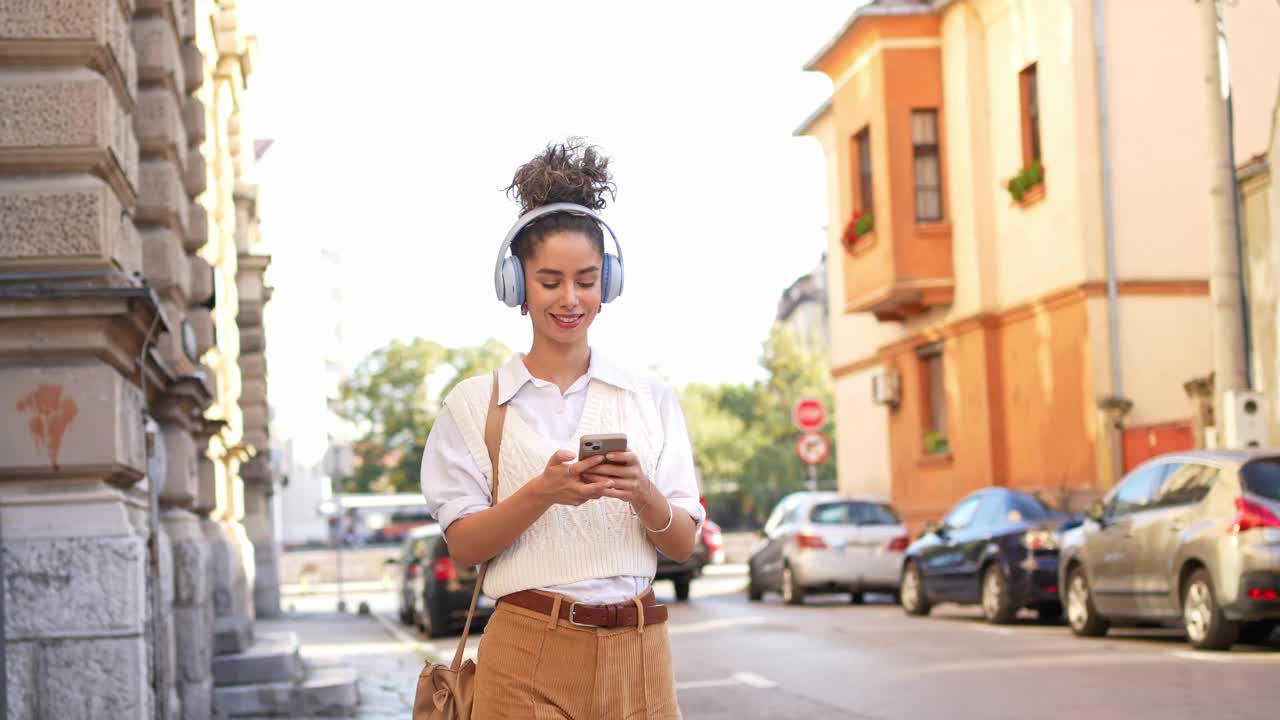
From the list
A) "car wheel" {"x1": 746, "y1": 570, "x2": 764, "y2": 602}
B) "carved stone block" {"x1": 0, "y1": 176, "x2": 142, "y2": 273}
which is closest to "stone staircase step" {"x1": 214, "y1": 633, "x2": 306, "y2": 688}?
"carved stone block" {"x1": 0, "y1": 176, "x2": 142, "y2": 273}

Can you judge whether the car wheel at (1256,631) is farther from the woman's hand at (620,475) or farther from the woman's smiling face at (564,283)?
the woman's hand at (620,475)

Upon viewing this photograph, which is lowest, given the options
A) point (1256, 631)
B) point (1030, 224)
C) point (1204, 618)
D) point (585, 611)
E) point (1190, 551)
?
point (1256, 631)

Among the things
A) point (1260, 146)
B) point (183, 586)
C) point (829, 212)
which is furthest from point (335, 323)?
point (183, 586)

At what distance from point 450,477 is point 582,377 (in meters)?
0.36

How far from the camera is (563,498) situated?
3.75 metres

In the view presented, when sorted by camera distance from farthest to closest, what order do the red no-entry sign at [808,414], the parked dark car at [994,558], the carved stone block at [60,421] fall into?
the red no-entry sign at [808,414] → the parked dark car at [994,558] → the carved stone block at [60,421]

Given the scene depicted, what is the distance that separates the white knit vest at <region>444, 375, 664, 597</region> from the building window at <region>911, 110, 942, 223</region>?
29.5 m

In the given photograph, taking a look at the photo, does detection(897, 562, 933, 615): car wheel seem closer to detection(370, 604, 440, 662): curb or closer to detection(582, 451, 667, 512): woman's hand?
detection(370, 604, 440, 662): curb

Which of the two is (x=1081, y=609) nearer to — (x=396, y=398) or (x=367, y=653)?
(x=367, y=653)

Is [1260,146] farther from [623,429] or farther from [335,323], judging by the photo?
[335,323]

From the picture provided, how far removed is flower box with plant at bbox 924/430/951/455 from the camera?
3359 centimetres

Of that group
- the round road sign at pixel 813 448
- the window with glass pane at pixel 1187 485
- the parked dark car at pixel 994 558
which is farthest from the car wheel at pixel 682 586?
the window with glass pane at pixel 1187 485

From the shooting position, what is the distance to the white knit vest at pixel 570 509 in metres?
4.03

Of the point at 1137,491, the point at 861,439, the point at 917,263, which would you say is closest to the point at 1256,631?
the point at 1137,491
